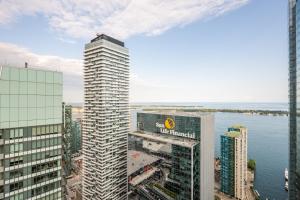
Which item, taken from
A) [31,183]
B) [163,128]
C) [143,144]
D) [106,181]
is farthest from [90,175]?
[31,183]

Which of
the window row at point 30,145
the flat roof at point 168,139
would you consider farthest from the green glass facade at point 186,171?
the window row at point 30,145

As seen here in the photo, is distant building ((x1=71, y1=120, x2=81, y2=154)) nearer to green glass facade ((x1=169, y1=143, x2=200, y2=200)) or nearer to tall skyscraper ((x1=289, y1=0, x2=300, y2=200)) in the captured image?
green glass facade ((x1=169, y1=143, x2=200, y2=200))

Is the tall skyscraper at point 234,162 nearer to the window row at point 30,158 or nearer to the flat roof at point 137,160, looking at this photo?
the flat roof at point 137,160

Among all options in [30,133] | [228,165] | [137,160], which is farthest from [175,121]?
[228,165]

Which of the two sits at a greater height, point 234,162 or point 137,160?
point 137,160

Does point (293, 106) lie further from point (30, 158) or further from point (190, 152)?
point (30, 158)

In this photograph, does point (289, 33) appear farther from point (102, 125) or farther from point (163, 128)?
point (102, 125)
